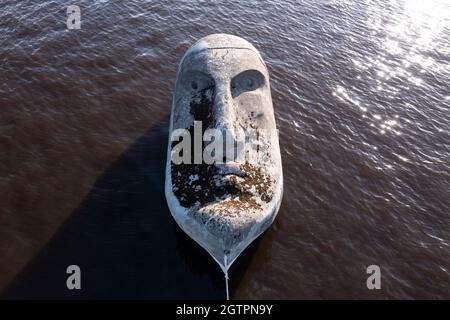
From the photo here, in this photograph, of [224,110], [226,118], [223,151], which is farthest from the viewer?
[224,110]

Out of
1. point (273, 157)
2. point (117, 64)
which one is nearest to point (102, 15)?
point (117, 64)

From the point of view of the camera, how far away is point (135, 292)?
13.5 m

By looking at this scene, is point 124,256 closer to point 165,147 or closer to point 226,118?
point 165,147

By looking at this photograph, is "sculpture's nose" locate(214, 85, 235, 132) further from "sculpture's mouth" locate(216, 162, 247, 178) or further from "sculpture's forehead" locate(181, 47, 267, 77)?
"sculpture's mouth" locate(216, 162, 247, 178)

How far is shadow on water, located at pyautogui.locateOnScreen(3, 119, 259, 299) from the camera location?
13.5 metres

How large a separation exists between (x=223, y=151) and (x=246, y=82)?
404 centimetres

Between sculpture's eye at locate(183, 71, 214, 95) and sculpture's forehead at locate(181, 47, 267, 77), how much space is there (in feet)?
0.71

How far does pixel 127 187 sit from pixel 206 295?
612 centimetres

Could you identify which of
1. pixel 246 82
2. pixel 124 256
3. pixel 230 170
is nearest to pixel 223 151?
pixel 230 170

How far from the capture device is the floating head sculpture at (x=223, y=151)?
41.8 ft

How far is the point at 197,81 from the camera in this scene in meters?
16.8

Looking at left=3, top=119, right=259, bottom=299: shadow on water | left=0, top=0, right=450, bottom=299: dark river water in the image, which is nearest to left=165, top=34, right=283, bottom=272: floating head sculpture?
left=3, top=119, right=259, bottom=299: shadow on water

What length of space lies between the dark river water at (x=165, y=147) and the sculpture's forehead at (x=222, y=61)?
4.33 meters
